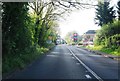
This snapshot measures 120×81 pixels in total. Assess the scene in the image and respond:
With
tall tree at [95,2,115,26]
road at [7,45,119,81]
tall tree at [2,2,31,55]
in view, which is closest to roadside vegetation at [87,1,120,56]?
tall tree at [95,2,115,26]

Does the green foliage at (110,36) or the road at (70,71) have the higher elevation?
the green foliage at (110,36)

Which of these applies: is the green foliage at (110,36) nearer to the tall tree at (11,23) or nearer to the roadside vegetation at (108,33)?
the roadside vegetation at (108,33)

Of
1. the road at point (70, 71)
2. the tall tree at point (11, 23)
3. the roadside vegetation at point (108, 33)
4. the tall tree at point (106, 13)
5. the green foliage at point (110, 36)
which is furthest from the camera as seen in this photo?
the tall tree at point (106, 13)

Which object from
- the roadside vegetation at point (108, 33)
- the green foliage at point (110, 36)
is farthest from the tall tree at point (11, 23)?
the green foliage at point (110, 36)

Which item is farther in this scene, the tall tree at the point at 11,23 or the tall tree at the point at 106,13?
the tall tree at the point at 106,13

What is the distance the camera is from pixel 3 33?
19.7 m

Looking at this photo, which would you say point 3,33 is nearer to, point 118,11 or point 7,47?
point 7,47

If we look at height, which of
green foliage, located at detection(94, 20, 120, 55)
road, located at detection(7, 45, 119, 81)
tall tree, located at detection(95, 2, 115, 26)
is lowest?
road, located at detection(7, 45, 119, 81)

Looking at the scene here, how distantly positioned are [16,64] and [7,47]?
1.33 m

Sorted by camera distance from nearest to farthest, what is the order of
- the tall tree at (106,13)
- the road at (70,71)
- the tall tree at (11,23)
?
the road at (70,71), the tall tree at (11,23), the tall tree at (106,13)

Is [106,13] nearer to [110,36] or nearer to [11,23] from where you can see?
[110,36]

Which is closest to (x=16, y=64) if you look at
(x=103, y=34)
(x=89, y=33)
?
(x=103, y=34)

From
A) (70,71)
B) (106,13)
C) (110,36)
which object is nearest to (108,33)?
(110,36)

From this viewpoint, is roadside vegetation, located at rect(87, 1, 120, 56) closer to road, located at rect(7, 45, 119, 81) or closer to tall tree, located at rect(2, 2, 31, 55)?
road, located at rect(7, 45, 119, 81)
